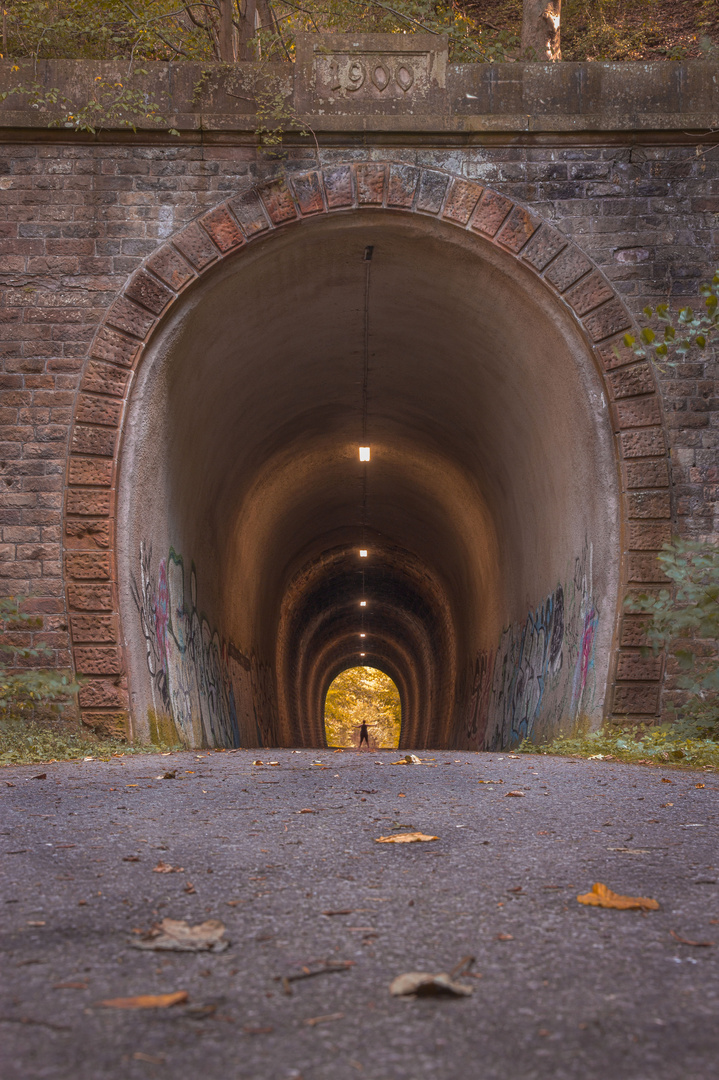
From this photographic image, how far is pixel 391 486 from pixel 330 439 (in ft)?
8.79

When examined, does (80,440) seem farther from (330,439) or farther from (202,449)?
(330,439)

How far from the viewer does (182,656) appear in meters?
9.84

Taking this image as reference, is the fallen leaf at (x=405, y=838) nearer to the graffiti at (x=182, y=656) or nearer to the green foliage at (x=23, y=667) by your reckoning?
the green foliage at (x=23, y=667)

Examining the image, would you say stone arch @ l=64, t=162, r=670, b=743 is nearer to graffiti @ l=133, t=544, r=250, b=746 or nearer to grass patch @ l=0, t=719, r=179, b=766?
grass patch @ l=0, t=719, r=179, b=766

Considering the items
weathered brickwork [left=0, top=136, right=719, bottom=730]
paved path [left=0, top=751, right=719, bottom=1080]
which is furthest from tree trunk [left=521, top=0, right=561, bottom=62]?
paved path [left=0, top=751, right=719, bottom=1080]

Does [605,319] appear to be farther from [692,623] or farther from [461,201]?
[692,623]

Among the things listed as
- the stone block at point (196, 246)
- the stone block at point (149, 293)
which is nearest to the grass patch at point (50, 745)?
the stone block at point (149, 293)

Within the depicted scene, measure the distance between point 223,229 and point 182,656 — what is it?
14.4ft

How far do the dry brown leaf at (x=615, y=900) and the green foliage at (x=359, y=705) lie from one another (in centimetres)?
4381

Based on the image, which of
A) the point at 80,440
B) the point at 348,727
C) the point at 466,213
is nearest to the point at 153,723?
the point at 80,440

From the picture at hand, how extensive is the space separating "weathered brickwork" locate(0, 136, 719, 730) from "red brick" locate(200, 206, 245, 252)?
13 mm

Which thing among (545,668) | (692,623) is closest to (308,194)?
(692,623)

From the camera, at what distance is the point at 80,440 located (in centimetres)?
816

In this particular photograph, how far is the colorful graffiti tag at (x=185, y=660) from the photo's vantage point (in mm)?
8617
